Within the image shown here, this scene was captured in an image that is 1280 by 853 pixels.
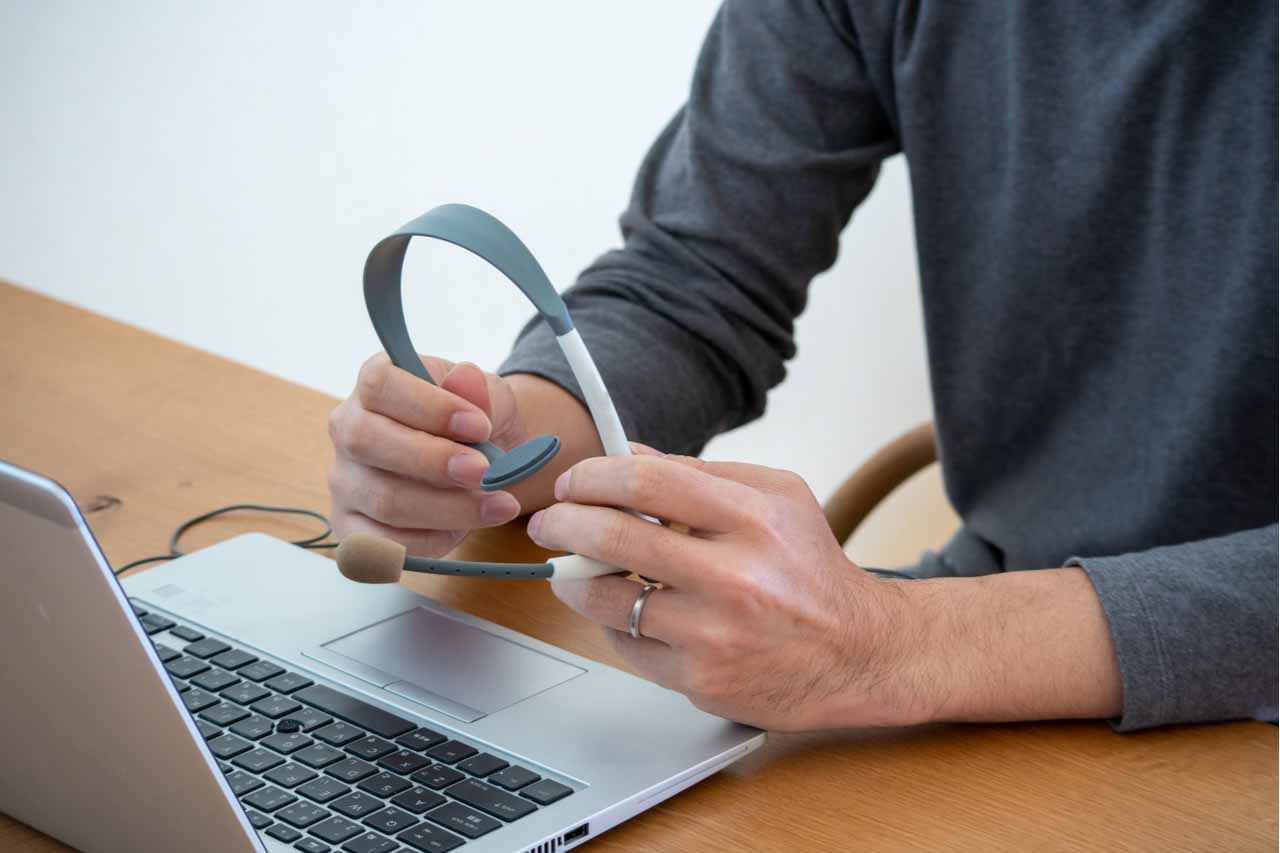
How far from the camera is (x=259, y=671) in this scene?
66cm

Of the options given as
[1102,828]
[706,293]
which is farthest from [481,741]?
[706,293]

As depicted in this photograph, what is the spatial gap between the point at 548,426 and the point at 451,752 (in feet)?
0.97

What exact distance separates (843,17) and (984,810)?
0.66 metres

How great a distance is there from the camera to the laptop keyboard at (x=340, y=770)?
1.75 feet

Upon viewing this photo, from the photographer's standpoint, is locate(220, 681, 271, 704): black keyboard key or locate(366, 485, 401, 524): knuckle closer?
locate(220, 681, 271, 704): black keyboard key

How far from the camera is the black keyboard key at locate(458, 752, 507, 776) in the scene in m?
0.58

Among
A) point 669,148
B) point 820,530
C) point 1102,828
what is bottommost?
point 1102,828

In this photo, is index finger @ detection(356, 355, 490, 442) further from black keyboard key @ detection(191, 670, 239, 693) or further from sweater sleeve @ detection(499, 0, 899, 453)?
sweater sleeve @ detection(499, 0, 899, 453)

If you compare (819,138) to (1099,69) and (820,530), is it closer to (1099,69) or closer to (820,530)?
(1099,69)

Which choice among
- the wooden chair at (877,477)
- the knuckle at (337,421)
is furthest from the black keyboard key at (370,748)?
the wooden chair at (877,477)

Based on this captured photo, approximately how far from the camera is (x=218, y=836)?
474mm

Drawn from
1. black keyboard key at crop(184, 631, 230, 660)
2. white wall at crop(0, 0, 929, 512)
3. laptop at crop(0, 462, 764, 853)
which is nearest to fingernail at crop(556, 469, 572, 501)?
laptop at crop(0, 462, 764, 853)

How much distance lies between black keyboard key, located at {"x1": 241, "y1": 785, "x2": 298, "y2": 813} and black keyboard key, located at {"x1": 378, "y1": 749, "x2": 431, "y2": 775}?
4cm

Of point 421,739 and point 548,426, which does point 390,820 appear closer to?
point 421,739
